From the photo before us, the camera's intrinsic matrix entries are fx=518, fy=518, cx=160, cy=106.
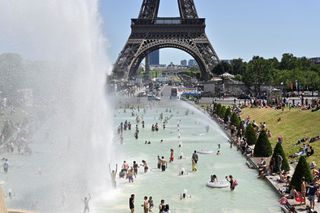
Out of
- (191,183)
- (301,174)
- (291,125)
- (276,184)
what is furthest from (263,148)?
(291,125)

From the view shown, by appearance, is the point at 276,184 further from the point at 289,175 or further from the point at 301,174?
the point at 301,174

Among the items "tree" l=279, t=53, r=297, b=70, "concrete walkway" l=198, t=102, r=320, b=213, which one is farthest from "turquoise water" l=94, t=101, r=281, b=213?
"tree" l=279, t=53, r=297, b=70

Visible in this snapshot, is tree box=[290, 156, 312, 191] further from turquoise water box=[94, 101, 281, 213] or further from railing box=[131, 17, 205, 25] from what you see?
railing box=[131, 17, 205, 25]

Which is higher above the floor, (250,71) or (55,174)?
(250,71)

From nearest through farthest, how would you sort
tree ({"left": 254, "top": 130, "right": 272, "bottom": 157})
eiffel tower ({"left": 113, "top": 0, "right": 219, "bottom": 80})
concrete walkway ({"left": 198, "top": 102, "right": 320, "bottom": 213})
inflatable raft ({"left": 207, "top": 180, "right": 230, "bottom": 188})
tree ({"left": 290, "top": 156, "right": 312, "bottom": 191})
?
concrete walkway ({"left": 198, "top": 102, "right": 320, "bottom": 213})
tree ({"left": 290, "top": 156, "right": 312, "bottom": 191})
inflatable raft ({"left": 207, "top": 180, "right": 230, "bottom": 188})
tree ({"left": 254, "top": 130, "right": 272, "bottom": 157})
eiffel tower ({"left": 113, "top": 0, "right": 219, "bottom": 80})

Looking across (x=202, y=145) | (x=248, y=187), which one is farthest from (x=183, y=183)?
(x=202, y=145)

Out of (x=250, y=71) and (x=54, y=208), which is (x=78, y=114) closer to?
(x=54, y=208)
